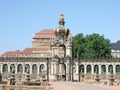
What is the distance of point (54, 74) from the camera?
73.6 meters

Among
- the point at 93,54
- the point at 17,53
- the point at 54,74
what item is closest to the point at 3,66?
the point at 54,74

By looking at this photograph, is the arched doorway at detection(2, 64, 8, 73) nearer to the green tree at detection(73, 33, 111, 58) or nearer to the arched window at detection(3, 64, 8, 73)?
the arched window at detection(3, 64, 8, 73)

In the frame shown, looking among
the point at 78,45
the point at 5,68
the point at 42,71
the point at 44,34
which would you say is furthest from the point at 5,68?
the point at 44,34

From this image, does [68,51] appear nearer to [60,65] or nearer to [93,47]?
[60,65]

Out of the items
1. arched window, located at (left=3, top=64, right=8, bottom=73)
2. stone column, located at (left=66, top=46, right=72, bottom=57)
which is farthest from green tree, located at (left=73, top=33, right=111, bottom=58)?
stone column, located at (left=66, top=46, right=72, bottom=57)

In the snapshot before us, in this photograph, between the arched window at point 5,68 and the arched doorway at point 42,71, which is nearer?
the arched doorway at point 42,71

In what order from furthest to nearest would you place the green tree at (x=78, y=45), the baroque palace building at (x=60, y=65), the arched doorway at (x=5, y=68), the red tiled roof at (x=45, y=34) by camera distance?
the red tiled roof at (x=45, y=34)
the green tree at (x=78, y=45)
the arched doorway at (x=5, y=68)
the baroque palace building at (x=60, y=65)

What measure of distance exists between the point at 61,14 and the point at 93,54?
27.1m

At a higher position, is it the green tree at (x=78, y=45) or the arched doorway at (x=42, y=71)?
the green tree at (x=78, y=45)

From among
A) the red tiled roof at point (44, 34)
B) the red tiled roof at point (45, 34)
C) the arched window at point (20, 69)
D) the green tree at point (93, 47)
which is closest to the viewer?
the arched window at point (20, 69)

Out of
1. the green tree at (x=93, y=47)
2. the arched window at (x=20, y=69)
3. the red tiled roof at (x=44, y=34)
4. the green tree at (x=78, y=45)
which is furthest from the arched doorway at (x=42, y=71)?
the red tiled roof at (x=44, y=34)

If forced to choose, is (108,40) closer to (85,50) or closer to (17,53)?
(85,50)

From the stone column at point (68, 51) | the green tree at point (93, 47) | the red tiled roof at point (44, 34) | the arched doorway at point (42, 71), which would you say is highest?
the red tiled roof at point (44, 34)

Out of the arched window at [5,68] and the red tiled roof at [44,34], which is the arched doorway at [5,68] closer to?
the arched window at [5,68]
